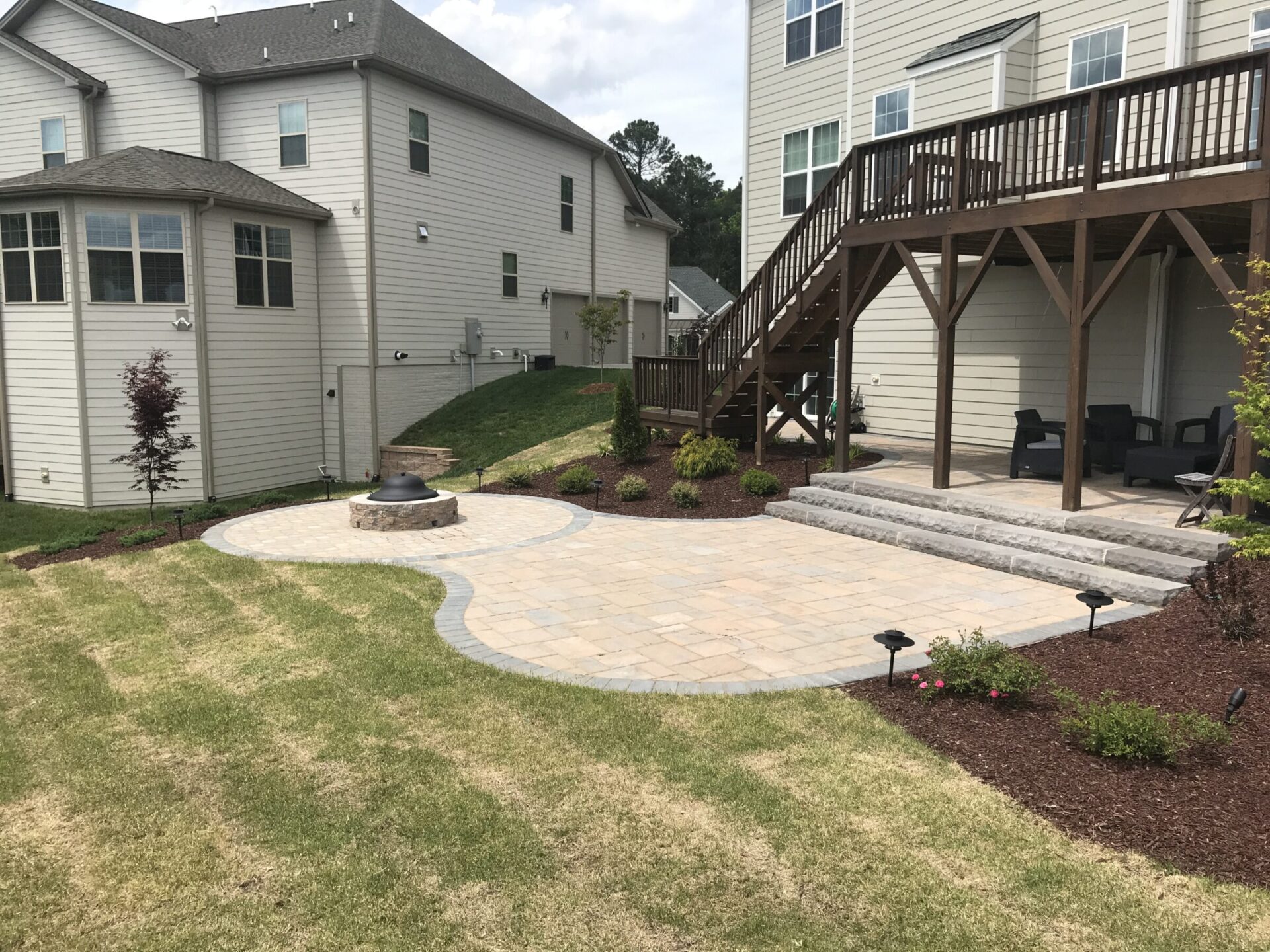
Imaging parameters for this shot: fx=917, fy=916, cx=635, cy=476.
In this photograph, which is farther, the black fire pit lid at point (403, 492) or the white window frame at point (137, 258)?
the white window frame at point (137, 258)

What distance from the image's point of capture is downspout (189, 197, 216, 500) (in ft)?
54.9

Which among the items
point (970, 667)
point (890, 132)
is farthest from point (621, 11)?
point (970, 667)

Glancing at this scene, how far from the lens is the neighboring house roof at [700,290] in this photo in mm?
48969

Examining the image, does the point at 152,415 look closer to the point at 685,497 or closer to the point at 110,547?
the point at 110,547

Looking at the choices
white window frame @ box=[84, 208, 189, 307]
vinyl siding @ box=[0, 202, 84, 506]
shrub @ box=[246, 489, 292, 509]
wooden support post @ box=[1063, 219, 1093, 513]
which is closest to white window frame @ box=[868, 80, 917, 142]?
wooden support post @ box=[1063, 219, 1093, 513]

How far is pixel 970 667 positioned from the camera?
533 centimetres

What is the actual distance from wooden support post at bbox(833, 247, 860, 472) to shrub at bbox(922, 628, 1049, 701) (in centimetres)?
593

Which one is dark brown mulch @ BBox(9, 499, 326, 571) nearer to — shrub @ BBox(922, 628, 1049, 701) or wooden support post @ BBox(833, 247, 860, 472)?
wooden support post @ BBox(833, 247, 860, 472)

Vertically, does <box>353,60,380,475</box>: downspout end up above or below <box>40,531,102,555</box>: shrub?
above

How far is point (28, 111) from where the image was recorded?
20516 millimetres

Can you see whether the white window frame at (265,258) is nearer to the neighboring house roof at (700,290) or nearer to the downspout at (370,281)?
the downspout at (370,281)

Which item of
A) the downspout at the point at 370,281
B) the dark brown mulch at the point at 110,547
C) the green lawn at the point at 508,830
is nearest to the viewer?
the green lawn at the point at 508,830

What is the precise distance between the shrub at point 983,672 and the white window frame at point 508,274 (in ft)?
61.6

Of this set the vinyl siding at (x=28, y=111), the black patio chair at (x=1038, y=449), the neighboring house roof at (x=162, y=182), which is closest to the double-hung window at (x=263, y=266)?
the neighboring house roof at (x=162, y=182)
